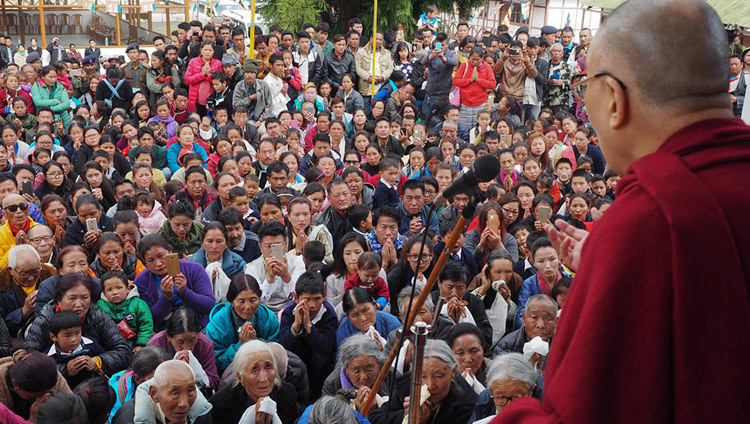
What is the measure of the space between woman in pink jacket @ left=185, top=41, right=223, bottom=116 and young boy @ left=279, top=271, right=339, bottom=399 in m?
6.48

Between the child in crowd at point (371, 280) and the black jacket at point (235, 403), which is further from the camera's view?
the child in crowd at point (371, 280)

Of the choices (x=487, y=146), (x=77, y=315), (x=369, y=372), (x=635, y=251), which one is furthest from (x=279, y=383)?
(x=487, y=146)

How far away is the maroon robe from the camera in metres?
1.08

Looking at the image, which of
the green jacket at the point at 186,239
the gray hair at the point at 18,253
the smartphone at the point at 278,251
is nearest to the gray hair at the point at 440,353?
the smartphone at the point at 278,251

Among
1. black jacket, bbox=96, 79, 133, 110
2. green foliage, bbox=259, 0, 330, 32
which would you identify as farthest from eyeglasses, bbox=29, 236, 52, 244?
green foliage, bbox=259, 0, 330, 32

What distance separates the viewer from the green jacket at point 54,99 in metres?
10.5

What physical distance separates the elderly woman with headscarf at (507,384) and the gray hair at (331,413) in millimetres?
723

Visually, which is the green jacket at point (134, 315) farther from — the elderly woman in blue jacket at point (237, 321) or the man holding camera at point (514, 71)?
the man holding camera at point (514, 71)

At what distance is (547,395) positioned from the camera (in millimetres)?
1217

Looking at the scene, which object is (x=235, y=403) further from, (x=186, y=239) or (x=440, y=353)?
(x=186, y=239)

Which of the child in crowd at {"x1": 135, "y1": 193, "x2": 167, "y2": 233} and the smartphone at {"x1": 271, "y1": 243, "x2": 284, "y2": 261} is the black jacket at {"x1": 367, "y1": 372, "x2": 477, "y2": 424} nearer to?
Result: the smartphone at {"x1": 271, "y1": 243, "x2": 284, "y2": 261}

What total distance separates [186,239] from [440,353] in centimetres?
299

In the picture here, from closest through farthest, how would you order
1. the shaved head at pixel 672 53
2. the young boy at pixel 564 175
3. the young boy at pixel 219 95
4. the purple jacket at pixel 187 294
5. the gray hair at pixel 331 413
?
the shaved head at pixel 672 53 < the gray hair at pixel 331 413 < the purple jacket at pixel 187 294 < the young boy at pixel 564 175 < the young boy at pixel 219 95

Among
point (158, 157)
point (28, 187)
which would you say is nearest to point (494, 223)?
point (28, 187)
